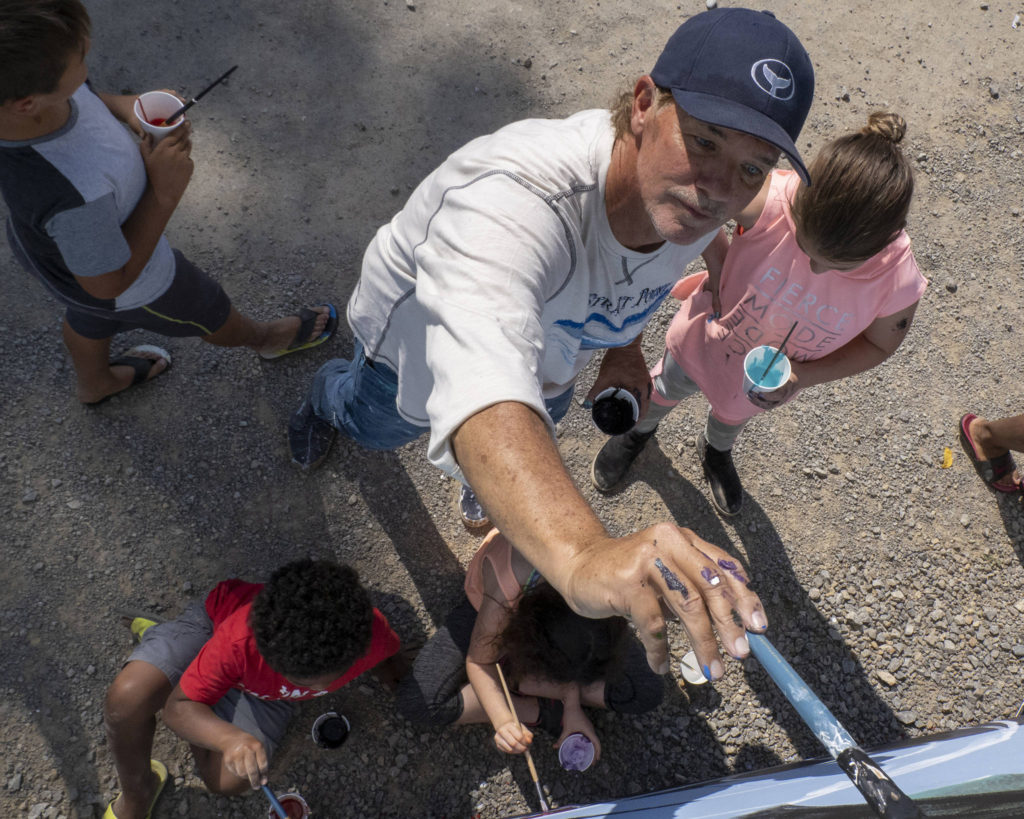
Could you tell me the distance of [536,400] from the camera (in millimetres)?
1165

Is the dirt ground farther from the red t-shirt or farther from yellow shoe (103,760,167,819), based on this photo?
the red t-shirt

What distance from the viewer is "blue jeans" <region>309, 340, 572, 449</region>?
7.13 ft

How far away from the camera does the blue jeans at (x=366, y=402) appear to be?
2.17 meters

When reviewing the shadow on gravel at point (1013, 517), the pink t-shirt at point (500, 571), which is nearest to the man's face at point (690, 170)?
the pink t-shirt at point (500, 571)

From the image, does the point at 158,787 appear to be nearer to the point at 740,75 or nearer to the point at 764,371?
the point at 764,371

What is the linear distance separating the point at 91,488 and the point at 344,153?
207 cm

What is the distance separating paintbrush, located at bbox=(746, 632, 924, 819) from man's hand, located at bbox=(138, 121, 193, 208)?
2.02m

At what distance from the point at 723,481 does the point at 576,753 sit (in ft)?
4.51

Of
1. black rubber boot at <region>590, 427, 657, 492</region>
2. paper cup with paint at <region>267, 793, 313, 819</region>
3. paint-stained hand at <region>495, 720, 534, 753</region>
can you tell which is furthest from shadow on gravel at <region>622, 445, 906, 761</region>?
paper cup with paint at <region>267, 793, 313, 819</region>

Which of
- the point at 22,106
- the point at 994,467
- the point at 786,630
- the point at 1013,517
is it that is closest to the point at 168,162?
the point at 22,106

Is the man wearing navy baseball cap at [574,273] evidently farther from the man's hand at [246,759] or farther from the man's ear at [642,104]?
the man's hand at [246,759]

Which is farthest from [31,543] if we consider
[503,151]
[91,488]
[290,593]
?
[503,151]

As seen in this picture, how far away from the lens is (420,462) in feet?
10.7

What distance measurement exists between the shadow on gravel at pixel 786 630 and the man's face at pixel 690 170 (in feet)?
6.76
